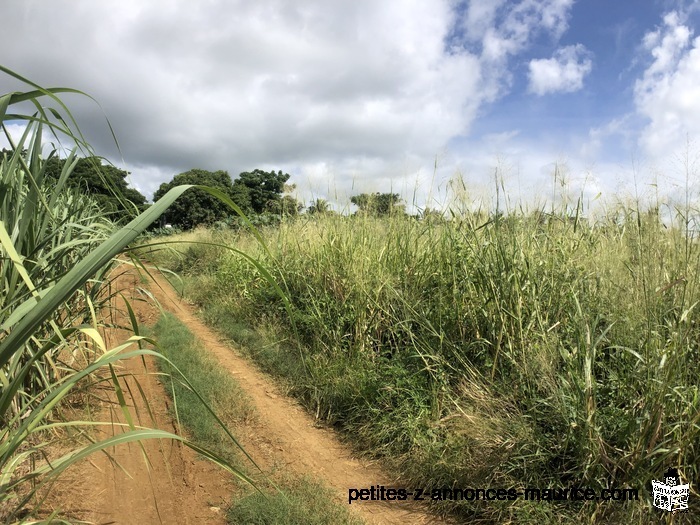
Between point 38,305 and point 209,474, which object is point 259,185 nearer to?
point 209,474

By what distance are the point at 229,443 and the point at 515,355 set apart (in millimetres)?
2383

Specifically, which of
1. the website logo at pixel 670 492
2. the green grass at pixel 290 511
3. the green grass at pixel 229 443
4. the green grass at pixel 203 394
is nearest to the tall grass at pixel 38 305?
the green grass at pixel 229 443

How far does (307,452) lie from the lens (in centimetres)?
394

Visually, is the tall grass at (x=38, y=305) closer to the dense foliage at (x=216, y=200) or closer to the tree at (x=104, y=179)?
the tree at (x=104, y=179)

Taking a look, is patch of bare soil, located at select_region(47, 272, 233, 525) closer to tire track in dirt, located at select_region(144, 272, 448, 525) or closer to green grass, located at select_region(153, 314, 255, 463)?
green grass, located at select_region(153, 314, 255, 463)

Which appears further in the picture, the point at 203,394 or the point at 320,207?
the point at 320,207

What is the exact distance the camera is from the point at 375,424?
13.4 feet

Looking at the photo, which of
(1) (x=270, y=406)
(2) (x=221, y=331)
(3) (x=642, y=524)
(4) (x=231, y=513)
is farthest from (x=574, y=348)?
(2) (x=221, y=331)

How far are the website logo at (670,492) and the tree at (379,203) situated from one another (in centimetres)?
381

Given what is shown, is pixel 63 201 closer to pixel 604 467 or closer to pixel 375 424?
pixel 375 424

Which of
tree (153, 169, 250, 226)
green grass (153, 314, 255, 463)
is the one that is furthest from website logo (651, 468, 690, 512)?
tree (153, 169, 250, 226)

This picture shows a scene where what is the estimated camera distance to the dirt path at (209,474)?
9.10 feet

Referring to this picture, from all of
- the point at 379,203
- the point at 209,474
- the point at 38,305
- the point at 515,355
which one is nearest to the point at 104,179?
the point at 38,305

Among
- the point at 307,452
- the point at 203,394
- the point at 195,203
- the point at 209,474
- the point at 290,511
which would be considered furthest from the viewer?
the point at 195,203
